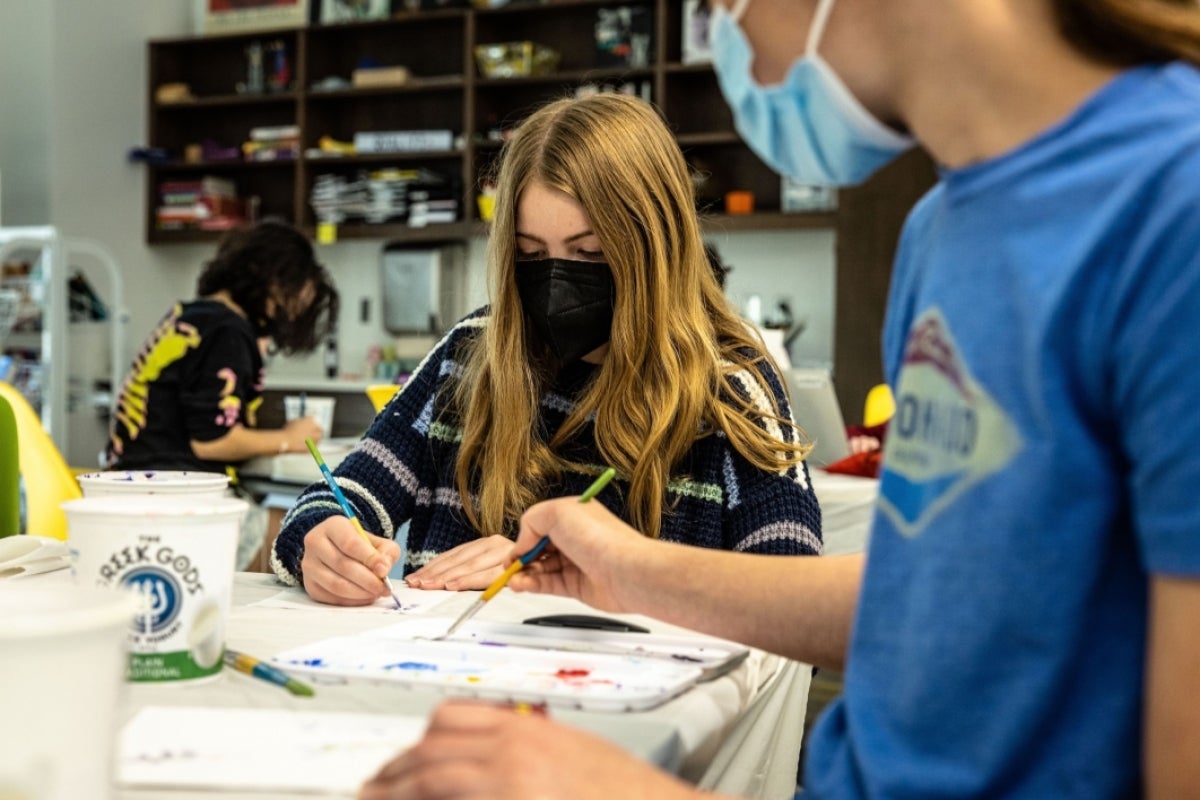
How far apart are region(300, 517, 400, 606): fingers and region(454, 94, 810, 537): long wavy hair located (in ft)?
1.11

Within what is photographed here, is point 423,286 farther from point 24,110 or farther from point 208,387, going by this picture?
point 208,387

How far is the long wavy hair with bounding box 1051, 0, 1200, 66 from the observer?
57 centimetres

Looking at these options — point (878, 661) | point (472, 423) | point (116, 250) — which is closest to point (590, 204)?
point (472, 423)

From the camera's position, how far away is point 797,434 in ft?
5.15

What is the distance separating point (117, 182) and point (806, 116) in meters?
6.22

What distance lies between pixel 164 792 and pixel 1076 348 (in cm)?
52

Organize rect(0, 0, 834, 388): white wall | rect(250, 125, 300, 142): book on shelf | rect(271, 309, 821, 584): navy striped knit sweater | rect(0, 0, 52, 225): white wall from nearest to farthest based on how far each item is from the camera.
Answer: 1. rect(271, 309, 821, 584): navy striped knit sweater
2. rect(0, 0, 834, 388): white wall
3. rect(0, 0, 52, 225): white wall
4. rect(250, 125, 300, 142): book on shelf

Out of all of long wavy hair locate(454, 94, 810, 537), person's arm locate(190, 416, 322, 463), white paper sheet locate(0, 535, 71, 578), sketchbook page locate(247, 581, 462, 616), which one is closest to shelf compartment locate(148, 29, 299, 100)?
person's arm locate(190, 416, 322, 463)

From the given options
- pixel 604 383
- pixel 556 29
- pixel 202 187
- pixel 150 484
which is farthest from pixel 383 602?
pixel 202 187

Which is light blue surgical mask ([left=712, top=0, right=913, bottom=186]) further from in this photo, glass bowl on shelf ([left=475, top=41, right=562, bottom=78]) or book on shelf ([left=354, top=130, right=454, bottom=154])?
book on shelf ([left=354, top=130, right=454, bottom=154])

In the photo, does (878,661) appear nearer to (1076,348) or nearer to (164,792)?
(1076,348)

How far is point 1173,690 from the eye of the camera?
0.50 meters

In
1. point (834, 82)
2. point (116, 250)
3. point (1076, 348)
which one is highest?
point (834, 82)

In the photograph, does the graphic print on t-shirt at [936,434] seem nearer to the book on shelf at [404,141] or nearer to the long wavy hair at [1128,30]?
the long wavy hair at [1128,30]
